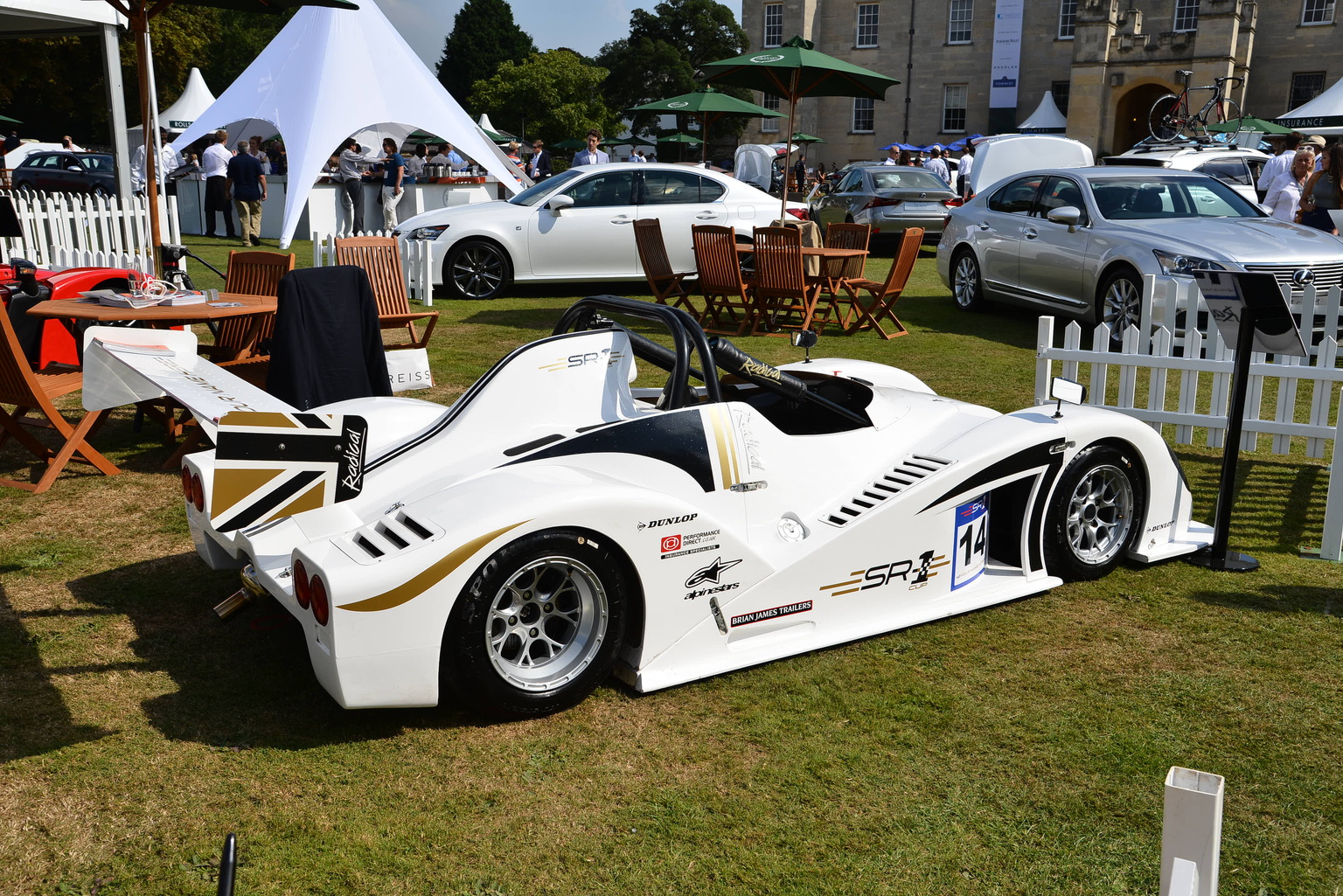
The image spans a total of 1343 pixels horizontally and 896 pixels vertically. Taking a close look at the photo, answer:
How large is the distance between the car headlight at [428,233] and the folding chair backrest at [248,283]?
516 cm

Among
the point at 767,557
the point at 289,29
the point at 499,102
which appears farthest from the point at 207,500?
the point at 499,102

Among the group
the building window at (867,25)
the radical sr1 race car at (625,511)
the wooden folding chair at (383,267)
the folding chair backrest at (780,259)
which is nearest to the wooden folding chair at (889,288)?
the folding chair backrest at (780,259)

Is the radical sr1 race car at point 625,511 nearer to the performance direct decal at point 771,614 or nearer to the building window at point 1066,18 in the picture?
the performance direct decal at point 771,614

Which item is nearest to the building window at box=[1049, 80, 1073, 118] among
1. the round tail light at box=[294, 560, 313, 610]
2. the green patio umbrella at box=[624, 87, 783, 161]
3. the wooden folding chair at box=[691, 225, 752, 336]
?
the green patio umbrella at box=[624, 87, 783, 161]

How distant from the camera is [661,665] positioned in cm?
380

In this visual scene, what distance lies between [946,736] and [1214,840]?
202 centimetres

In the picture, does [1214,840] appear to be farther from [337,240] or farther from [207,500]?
[337,240]

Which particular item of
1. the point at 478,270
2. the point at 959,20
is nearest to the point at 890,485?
the point at 478,270

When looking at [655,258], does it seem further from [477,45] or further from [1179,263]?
[477,45]

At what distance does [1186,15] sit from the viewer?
44.4 meters

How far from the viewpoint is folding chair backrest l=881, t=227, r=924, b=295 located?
428 inches

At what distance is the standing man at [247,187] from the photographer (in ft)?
57.7

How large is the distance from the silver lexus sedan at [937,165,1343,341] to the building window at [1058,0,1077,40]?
130 ft

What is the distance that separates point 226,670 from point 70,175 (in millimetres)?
22664
